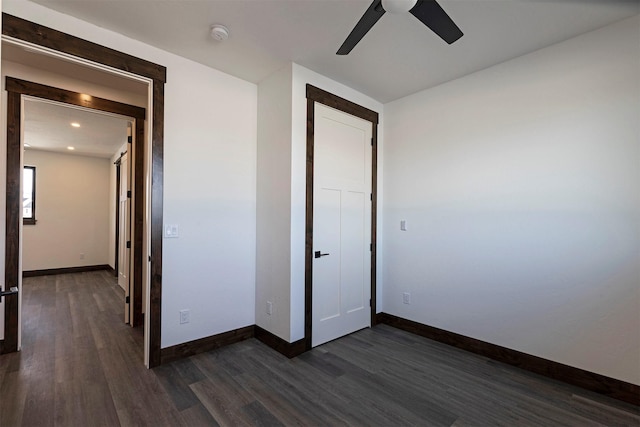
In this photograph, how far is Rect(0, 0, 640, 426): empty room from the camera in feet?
7.38

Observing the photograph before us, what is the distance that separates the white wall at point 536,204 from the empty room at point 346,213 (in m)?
0.02

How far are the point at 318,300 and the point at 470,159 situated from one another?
80.2 inches

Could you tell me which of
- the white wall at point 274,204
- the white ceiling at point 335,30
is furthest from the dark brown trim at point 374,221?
the white wall at point 274,204

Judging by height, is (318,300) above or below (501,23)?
below

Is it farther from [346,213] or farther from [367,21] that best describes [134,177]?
[367,21]

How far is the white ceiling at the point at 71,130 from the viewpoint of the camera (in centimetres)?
420

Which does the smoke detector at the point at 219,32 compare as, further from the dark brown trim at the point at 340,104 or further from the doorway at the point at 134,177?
the doorway at the point at 134,177

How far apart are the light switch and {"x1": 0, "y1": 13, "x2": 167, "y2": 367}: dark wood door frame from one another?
6 centimetres

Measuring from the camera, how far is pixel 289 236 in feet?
9.59

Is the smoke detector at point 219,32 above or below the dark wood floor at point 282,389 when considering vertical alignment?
above

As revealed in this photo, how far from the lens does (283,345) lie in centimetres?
294

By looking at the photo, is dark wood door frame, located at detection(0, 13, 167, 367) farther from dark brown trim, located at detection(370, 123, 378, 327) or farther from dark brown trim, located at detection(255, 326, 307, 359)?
dark brown trim, located at detection(370, 123, 378, 327)

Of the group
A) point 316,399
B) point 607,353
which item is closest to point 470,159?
point 607,353

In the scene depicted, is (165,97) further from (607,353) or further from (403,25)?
(607,353)
